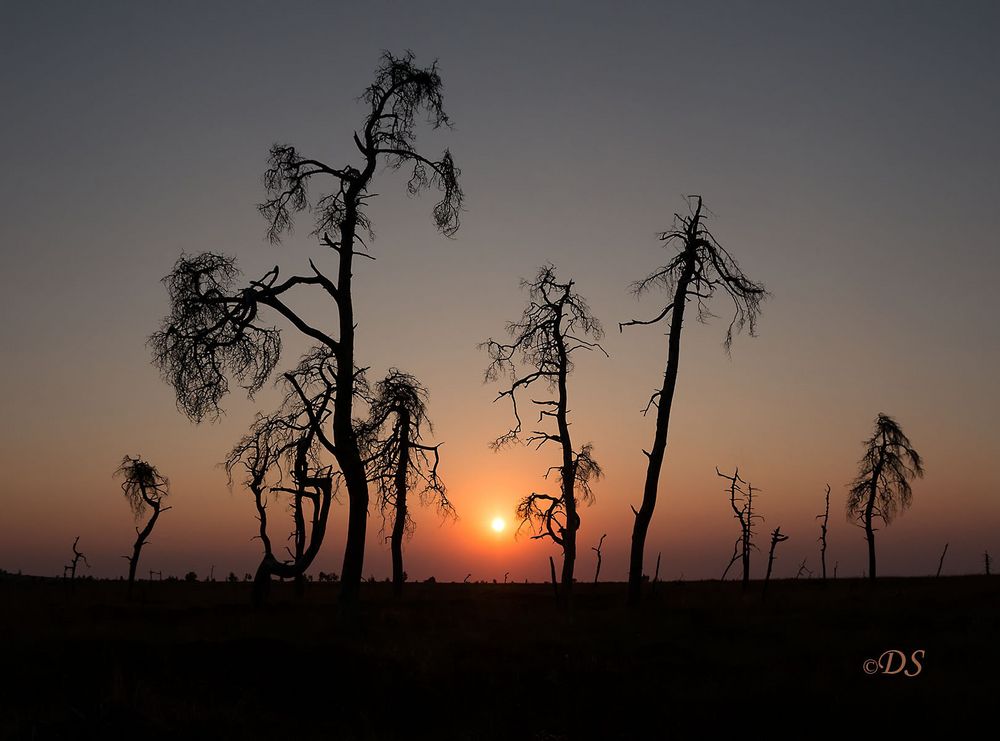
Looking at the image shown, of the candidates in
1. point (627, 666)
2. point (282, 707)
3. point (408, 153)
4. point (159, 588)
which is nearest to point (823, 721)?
point (627, 666)

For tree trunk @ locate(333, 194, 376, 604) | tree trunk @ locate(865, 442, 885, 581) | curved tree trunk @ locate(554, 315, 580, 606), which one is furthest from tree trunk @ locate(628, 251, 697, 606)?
tree trunk @ locate(865, 442, 885, 581)

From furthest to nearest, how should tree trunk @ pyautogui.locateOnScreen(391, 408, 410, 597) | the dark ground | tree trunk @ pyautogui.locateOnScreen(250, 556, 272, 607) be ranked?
tree trunk @ pyautogui.locateOnScreen(391, 408, 410, 597)
tree trunk @ pyautogui.locateOnScreen(250, 556, 272, 607)
the dark ground

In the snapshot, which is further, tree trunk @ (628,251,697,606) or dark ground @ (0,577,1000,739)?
tree trunk @ (628,251,697,606)

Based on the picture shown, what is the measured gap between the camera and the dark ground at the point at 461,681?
555 inches

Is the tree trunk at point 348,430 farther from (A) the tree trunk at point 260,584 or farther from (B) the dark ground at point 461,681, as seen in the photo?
(A) the tree trunk at point 260,584

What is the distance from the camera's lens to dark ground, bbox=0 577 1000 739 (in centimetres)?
1410

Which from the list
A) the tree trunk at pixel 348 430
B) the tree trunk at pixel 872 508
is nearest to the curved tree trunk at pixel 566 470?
the tree trunk at pixel 348 430
